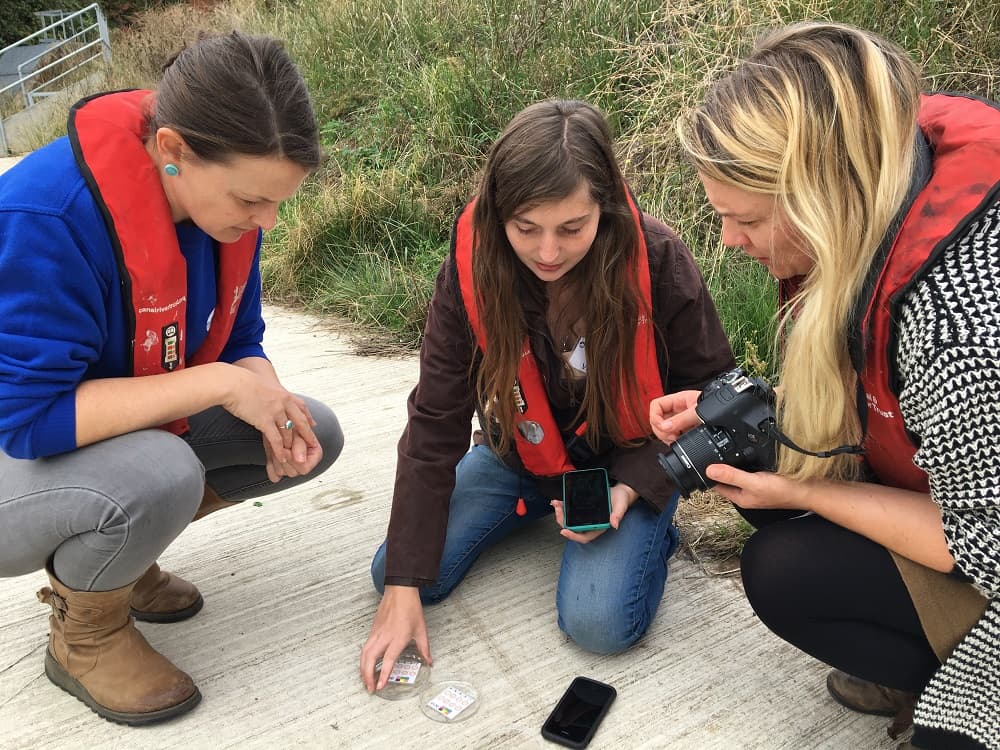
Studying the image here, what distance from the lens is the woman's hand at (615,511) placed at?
226cm

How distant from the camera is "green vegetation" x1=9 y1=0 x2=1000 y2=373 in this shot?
3891 millimetres

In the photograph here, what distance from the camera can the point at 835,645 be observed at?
5.80ft

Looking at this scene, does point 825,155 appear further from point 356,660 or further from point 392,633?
point 356,660

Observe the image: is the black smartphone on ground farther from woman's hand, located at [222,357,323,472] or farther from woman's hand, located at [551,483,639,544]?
woman's hand, located at [222,357,323,472]

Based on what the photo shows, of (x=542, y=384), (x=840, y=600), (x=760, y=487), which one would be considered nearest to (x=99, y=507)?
(x=542, y=384)

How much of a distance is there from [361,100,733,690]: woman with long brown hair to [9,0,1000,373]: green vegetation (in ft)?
3.36

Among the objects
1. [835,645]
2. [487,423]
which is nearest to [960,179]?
[835,645]

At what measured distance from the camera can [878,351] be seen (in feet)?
5.00

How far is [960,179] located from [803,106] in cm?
27

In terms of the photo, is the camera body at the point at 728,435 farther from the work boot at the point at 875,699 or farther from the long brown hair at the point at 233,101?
the long brown hair at the point at 233,101

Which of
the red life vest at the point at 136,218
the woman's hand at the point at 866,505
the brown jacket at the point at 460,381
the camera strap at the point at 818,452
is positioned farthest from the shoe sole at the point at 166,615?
the camera strap at the point at 818,452

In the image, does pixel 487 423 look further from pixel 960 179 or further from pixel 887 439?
pixel 960 179

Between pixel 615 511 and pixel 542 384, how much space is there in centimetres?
37

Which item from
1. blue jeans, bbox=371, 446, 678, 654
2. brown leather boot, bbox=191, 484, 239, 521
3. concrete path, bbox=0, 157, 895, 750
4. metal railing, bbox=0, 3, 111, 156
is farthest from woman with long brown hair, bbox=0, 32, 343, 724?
metal railing, bbox=0, 3, 111, 156
